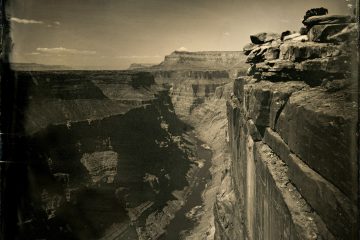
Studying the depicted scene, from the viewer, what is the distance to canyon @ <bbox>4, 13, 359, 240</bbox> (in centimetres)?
551

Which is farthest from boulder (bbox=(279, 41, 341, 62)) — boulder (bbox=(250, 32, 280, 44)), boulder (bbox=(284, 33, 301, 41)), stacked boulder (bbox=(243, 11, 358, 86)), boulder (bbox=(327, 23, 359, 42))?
boulder (bbox=(250, 32, 280, 44))

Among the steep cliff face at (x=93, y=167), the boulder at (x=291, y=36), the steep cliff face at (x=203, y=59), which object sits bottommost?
the steep cliff face at (x=93, y=167)

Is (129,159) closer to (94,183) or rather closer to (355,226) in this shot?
(94,183)

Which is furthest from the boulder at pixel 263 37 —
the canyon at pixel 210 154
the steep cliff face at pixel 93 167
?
the steep cliff face at pixel 93 167

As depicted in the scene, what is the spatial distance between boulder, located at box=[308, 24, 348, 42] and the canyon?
0.11 feet

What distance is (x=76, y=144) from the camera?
25.0 metres

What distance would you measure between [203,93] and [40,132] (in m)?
48.5

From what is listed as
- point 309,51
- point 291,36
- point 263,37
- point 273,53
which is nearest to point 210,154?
point 263,37

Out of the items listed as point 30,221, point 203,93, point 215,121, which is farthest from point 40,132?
point 203,93

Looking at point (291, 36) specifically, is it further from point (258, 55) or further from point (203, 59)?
point (203, 59)

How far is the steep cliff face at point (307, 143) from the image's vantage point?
469cm

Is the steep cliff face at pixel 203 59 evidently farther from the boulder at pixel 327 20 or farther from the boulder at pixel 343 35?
the boulder at pixel 343 35

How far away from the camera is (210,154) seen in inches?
1727

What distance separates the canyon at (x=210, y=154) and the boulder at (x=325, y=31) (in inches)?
1.3
